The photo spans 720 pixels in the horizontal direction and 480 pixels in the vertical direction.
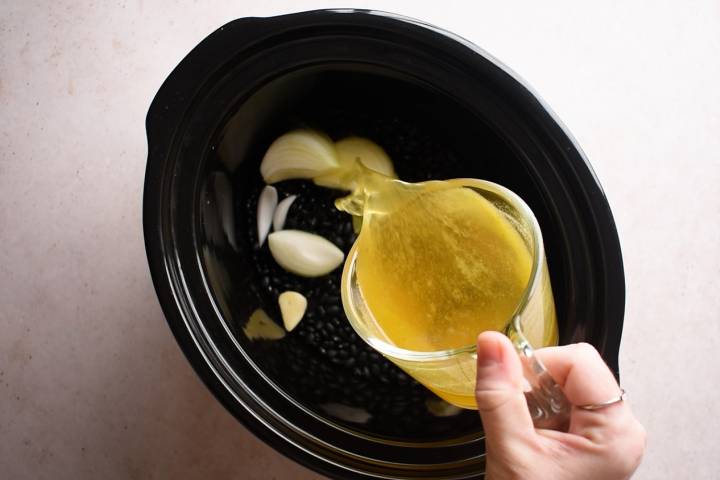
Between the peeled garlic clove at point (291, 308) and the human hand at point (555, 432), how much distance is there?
41cm

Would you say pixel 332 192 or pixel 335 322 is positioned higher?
pixel 332 192

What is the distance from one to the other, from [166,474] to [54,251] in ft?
1.27

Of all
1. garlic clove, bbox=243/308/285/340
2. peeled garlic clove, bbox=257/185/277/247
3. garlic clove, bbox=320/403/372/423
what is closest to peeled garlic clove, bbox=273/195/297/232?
peeled garlic clove, bbox=257/185/277/247

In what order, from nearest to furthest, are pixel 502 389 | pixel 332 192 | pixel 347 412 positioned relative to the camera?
1. pixel 502 389
2. pixel 347 412
3. pixel 332 192

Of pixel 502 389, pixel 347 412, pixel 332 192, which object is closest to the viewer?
pixel 502 389

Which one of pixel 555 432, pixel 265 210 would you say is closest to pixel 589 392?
pixel 555 432

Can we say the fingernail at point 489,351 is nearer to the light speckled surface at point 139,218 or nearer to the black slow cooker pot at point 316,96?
the black slow cooker pot at point 316,96

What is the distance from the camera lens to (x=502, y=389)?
19.5 inches

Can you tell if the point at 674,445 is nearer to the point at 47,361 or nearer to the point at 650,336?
the point at 650,336

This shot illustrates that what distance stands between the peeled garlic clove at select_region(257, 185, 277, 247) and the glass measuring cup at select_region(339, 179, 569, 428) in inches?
7.2

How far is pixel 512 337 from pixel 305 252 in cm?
41

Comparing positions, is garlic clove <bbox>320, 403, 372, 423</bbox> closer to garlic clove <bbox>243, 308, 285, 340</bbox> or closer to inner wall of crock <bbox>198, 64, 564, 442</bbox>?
inner wall of crock <bbox>198, 64, 564, 442</bbox>

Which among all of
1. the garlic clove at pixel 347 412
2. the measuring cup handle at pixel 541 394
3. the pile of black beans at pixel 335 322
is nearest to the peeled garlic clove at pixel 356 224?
the pile of black beans at pixel 335 322

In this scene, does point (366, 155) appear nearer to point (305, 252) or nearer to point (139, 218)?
point (305, 252)
